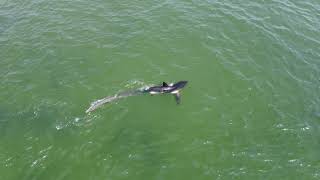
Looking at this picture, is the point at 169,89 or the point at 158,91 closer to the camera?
the point at 169,89

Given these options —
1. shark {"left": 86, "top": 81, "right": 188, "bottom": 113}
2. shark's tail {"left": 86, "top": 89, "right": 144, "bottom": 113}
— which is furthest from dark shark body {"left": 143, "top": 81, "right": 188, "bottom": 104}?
shark's tail {"left": 86, "top": 89, "right": 144, "bottom": 113}

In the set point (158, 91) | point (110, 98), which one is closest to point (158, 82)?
point (158, 91)

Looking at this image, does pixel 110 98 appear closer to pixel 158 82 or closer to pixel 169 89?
pixel 158 82

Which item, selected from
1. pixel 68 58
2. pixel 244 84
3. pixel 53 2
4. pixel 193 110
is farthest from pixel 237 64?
pixel 53 2

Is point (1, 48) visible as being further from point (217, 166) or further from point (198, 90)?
point (217, 166)

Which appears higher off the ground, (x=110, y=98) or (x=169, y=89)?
(x=169, y=89)

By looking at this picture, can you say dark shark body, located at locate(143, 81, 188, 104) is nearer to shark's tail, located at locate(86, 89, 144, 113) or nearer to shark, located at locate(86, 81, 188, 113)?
shark, located at locate(86, 81, 188, 113)
